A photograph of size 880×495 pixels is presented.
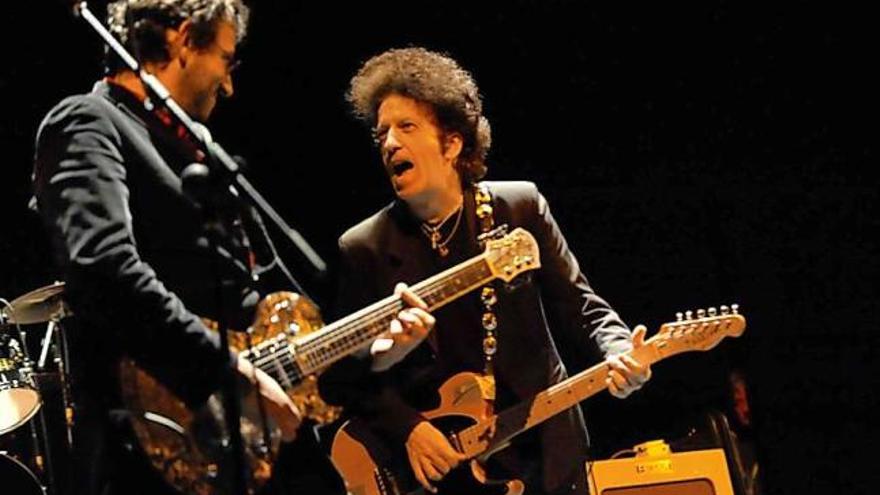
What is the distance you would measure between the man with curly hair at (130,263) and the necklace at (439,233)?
0.88m

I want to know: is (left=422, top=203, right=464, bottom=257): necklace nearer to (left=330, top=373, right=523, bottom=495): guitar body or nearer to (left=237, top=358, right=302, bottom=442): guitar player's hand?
(left=330, top=373, right=523, bottom=495): guitar body

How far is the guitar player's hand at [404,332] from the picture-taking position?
297 cm

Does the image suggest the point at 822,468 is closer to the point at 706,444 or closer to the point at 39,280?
the point at 706,444

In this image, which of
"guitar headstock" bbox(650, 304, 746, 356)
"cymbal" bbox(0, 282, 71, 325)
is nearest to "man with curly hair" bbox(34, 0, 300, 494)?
"guitar headstock" bbox(650, 304, 746, 356)

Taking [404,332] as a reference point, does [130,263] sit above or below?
above

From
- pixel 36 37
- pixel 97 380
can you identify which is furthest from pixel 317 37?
pixel 97 380

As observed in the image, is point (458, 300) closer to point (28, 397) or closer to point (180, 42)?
point (180, 42)

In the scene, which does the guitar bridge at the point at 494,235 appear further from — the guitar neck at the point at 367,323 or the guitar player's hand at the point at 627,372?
the guitar player's hand at the point at 627,372

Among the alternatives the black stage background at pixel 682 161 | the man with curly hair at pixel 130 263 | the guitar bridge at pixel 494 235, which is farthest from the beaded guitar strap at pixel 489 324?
the black stage background at pixel 682 161

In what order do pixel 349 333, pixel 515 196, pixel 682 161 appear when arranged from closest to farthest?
pixel 349 333 < pixel 515 196 < pixel 682 161

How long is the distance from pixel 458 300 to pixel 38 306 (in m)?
1.61

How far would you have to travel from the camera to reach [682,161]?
5016 mm

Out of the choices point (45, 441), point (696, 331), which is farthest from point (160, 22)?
point (45, 441)

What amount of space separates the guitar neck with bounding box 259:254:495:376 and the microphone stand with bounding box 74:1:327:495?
35cm
